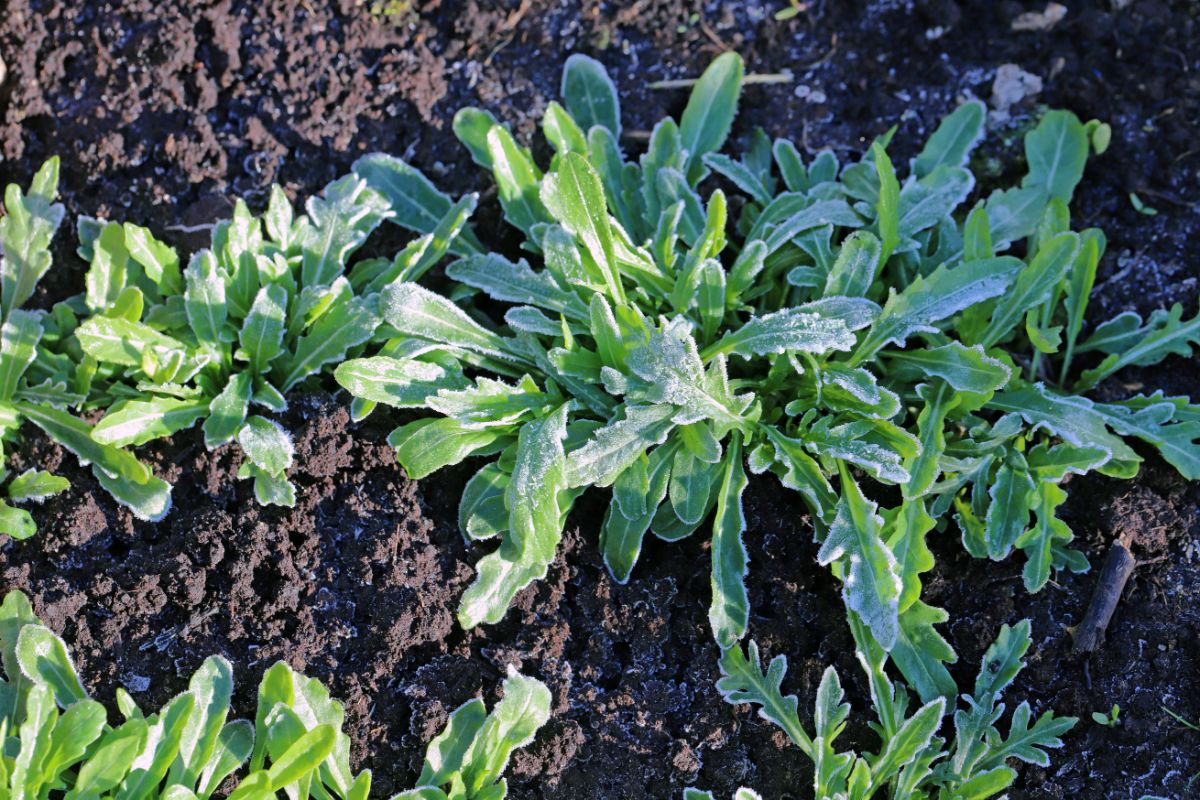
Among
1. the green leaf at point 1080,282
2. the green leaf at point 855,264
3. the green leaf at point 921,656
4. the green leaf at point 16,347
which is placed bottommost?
the green leaf at point 921,656

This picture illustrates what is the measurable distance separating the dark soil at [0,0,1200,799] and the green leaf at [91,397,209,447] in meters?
0.09

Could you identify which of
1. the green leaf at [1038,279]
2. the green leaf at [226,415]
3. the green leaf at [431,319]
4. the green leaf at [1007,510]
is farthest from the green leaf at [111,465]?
the green leaf at [1038,279]

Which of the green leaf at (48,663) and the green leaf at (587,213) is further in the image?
the green leaf at (587,213)

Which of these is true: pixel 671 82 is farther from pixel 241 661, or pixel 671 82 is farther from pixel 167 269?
pixel 241 661

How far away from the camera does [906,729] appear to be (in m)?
2.11

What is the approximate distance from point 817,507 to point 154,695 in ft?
4.46

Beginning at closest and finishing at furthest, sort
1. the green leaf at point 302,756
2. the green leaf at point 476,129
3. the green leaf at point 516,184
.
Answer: the green leaf at point 302,756, the green leaf at point 516,184, the green leaf at point 476,129

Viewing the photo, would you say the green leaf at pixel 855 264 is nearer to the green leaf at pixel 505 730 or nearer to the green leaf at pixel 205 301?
the green leaf at pixel 505 730

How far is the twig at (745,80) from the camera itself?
285 cm

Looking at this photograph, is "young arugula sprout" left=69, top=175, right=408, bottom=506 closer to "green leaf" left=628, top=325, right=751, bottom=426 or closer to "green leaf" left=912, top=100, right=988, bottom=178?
"green leaf" left=628, top=325, right=751, bottom=426

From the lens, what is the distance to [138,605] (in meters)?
2.26

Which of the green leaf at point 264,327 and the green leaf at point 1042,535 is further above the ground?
the green leaf at point 264,327

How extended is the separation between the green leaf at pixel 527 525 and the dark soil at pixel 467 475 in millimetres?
89

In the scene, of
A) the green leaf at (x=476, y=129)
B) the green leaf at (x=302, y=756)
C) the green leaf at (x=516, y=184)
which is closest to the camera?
the green leaf at (x=302, y=756)
